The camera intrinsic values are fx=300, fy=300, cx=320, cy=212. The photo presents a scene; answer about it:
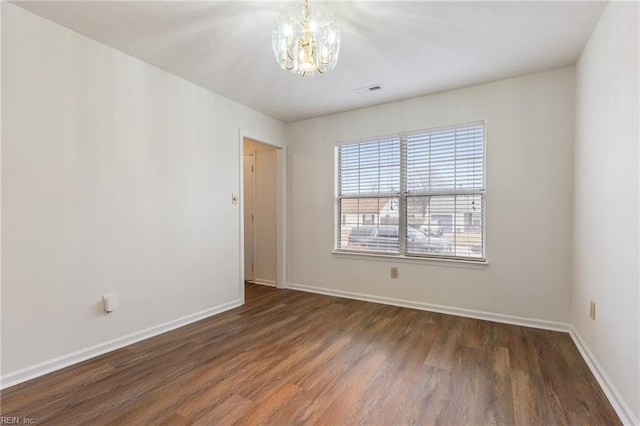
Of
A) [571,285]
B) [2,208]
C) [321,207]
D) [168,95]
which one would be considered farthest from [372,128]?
[2,208]

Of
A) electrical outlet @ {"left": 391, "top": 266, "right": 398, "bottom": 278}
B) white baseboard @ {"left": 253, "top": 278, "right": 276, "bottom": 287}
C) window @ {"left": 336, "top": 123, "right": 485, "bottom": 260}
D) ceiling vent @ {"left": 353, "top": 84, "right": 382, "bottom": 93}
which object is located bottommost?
white baseboard @ {"left": 253, "top": 278, "right": 276, "bottom": 287}

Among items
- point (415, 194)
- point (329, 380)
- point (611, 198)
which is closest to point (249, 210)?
point (415, 194)

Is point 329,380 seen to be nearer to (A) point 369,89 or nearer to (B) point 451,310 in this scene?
(B) point 451,310

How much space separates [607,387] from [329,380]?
69.5 inches

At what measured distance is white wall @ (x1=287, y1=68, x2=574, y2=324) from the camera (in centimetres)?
289

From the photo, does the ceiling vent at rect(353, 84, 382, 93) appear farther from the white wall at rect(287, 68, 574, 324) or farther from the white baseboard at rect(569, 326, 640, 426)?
the white baseboard at rect(569, 326, 640, 426)

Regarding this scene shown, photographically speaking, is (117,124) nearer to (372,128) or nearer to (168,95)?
(168,95)

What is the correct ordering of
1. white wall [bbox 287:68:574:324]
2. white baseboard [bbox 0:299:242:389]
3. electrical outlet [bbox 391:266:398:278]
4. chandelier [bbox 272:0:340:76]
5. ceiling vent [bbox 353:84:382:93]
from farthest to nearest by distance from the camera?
1. electrical outlet [bbox 391:266:398:278]
2. ceiling vent [bbox 353:84:382:93]
3. white wall [bbox 287:68:574:324]
4. white baseboard [bbox 0:299:242:389]
5. chandelier [bbox 272:0:340:76]

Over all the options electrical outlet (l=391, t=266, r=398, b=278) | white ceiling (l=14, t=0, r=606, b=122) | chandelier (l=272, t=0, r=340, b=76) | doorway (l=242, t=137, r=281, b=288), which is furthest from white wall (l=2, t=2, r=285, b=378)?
electrical outlet (l=391, t=266, r=398, b=278)

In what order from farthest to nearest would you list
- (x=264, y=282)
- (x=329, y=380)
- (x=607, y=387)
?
(x=264, y=282)
(x=329, y=380)
(x=607, y=387)

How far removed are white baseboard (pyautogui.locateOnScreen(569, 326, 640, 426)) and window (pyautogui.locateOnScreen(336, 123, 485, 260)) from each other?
1.15 m

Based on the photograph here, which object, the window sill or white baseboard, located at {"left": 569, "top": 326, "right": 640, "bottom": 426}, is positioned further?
the window sill

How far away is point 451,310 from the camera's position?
3.41m

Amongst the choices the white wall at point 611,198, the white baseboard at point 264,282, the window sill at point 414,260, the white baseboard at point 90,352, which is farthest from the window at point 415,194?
the white baseboard at point 90,352
